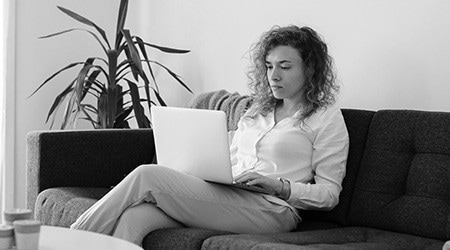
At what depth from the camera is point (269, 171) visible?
9.75ft

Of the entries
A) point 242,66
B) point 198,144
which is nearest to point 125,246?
point 198,144

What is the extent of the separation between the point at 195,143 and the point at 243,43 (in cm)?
132

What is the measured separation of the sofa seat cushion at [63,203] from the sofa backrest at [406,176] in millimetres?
949

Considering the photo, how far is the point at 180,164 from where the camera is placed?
112 inches

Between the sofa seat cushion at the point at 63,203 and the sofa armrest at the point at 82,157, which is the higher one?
the sofa armrest at the point at 82,157

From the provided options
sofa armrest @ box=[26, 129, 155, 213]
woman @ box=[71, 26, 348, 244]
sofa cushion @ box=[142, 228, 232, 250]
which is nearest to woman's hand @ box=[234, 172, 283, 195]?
woman @ box=[71, 26, 348, 244]

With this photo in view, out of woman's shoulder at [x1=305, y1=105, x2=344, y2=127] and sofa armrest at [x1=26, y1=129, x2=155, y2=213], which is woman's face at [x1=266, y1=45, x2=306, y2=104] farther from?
sofa armrest at [x1=26, y1=129, x2=155, y2=213]

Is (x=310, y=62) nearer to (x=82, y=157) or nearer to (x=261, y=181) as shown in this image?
(x=261, y=181)

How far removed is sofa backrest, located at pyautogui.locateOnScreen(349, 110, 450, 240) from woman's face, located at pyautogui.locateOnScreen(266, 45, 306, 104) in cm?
31

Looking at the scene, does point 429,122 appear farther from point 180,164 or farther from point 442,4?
point 180,164

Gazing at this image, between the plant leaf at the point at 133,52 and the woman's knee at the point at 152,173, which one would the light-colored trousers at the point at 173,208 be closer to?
the woman's knee at the point at 152,173

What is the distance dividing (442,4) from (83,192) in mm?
1501

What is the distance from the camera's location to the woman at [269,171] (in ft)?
8.87

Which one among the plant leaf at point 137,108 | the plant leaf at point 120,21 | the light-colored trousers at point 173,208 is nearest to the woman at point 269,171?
the light-colored trousers at point 173,208
